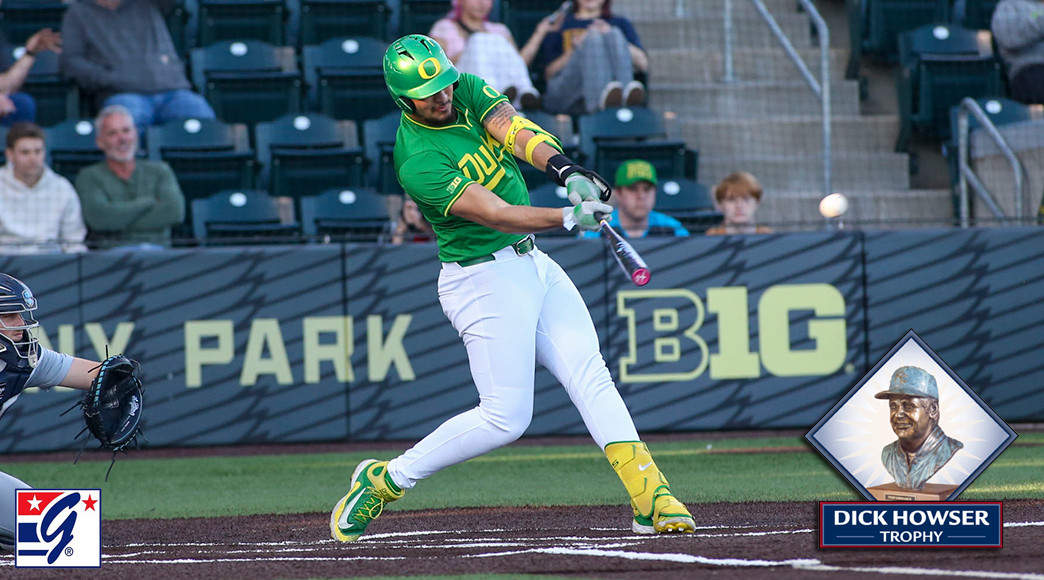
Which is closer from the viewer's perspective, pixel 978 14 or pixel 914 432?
pixel 914 432

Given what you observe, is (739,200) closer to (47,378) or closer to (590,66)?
(590,66)

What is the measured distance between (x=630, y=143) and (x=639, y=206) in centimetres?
183

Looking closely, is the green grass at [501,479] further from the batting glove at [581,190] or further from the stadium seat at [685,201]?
the batting glove at [581,190]

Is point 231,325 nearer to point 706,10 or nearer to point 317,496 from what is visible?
point 317,496

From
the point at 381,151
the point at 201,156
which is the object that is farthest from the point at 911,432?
the point at 201,156

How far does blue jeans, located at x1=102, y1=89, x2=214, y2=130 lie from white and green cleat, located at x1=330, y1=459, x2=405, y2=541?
6738mm

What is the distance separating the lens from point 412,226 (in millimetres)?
9891

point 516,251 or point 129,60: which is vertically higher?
point 129,60

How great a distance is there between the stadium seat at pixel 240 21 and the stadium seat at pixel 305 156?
1.73m

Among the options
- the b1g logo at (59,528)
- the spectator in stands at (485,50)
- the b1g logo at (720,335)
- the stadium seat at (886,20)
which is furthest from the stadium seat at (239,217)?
the stadium seat at (886,20)

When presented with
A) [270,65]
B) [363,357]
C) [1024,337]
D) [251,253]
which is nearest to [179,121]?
[270,65]

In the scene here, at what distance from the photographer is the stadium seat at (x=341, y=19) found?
12.8m

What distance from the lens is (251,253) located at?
9.51m

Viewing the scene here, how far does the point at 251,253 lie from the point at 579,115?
11.7 feet
